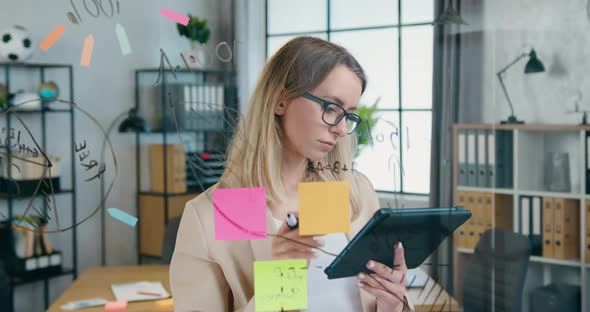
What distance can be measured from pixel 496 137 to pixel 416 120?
0.35m

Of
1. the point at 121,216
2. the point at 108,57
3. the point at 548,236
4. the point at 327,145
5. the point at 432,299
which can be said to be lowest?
the point at 432,299

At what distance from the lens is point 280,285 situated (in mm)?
1286

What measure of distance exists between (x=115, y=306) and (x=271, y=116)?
1.19 meters

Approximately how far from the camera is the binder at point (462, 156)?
167cm

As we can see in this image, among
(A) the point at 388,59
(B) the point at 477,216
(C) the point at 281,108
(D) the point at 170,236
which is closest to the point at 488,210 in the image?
(B) the point at 477,216

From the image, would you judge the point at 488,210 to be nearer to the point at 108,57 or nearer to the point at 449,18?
the point at 449,18

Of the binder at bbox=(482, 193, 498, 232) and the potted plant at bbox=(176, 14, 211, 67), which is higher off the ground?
the potted plant at bbox=(176, 14, 211, 67)

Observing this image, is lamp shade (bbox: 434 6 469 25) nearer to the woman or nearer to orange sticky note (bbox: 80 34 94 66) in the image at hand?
the woman

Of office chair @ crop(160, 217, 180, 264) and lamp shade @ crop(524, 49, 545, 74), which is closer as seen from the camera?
office chair @ crop(160, 217, 180, 264)

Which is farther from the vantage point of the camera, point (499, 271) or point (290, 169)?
point (499, 271)

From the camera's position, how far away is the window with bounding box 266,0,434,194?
138 cm

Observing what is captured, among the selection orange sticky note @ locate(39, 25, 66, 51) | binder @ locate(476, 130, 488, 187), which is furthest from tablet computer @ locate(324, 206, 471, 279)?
orange sticky note @ locate(39, 25, 66, 51)

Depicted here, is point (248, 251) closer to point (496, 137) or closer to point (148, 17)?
point (148, 17)

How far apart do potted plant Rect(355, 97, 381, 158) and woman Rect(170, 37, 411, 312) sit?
3cm
